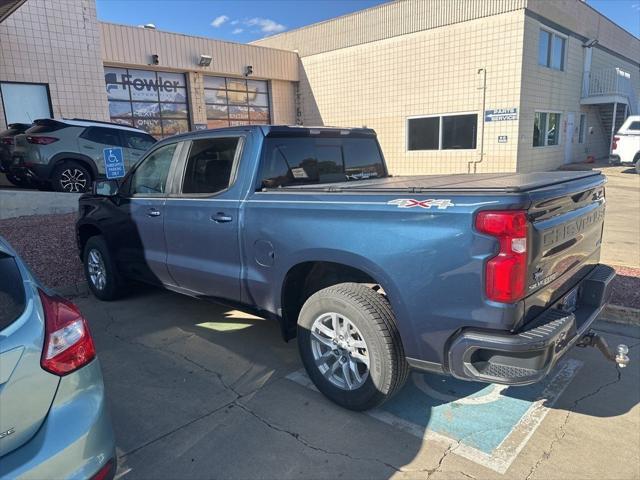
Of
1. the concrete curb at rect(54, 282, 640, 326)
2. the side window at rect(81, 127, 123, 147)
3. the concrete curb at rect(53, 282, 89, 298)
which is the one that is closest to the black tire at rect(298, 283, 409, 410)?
the concrete curb at rect(54, 282, 640, 326)

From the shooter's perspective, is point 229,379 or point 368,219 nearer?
point 368,219

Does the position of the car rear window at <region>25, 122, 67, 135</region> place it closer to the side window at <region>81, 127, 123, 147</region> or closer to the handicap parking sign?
the side window at <region>81, 127, 123, 147</region>

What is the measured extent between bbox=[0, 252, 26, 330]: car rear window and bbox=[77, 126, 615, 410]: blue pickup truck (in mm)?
1662

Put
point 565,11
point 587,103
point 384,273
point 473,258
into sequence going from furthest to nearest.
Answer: point 587,103 < point 565,11 < point 384,273 < point 473,258

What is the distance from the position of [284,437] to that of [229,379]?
36.0 inches

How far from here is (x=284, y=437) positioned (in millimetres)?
2990

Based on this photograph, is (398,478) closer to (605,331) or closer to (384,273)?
(384,273)

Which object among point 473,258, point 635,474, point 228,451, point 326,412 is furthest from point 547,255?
point 228,451

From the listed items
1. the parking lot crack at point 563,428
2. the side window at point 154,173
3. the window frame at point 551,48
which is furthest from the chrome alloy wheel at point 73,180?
the window frame at point 551,48

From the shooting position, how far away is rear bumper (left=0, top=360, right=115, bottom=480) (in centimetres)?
180

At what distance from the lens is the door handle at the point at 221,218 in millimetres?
3790

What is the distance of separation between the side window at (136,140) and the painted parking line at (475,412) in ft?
29.8

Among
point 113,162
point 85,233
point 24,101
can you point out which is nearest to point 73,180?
point 113,162

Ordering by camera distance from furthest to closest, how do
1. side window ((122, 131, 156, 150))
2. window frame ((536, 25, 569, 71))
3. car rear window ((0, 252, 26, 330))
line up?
window frame ((536, 25, 569, 71)) < side window ((122, 131, 156, 150)) < car rear window ((0, 252, 26, 330))
